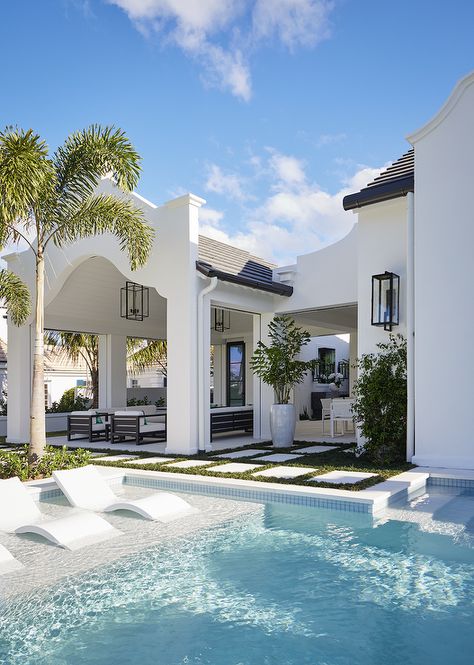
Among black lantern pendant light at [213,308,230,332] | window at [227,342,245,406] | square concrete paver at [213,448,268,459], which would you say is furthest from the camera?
window at [227,342,245,406]

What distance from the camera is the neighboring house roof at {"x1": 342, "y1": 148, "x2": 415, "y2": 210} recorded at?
11031mm

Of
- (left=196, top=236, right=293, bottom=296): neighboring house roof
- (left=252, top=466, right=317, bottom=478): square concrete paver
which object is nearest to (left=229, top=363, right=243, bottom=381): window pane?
(left=196, top=236, right=293, bottom=296): neighboring house roof

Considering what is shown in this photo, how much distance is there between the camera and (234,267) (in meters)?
14.2

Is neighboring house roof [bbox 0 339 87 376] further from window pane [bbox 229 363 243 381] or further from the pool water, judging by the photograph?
the pool water

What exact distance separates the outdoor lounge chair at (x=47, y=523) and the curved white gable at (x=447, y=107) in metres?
8.72

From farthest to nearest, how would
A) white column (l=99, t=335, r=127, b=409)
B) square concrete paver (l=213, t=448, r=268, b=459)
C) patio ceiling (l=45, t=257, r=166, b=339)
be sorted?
white column (l=99, t=335, r=127, b=409)
patio ceiling (l=45, t=257, r=166, b=339)
square concrete paver (l=213, t=448, r=268, b=459)

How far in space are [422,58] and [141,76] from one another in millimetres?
6673

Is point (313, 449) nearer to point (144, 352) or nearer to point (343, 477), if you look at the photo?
point (343, 477)

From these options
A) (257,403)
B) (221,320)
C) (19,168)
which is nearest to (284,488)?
(19,168)

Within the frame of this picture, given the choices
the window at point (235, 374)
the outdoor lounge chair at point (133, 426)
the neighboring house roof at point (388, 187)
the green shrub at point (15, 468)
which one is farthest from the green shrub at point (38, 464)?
the window at point (235, 374)

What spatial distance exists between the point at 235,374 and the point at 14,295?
10.8 m

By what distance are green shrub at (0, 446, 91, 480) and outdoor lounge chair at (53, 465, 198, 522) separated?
1389mm

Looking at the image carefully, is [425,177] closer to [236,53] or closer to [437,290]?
[437,290]

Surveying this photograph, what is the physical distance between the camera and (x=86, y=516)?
6.99 metres
